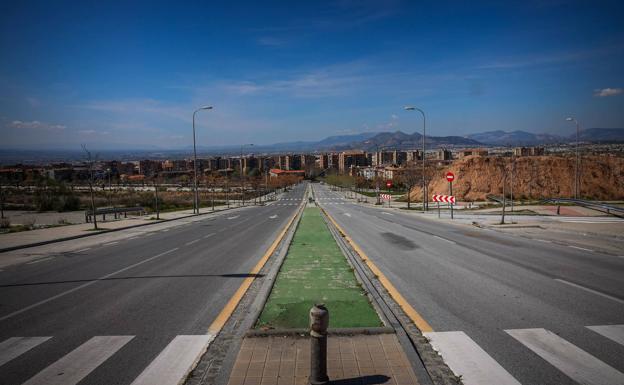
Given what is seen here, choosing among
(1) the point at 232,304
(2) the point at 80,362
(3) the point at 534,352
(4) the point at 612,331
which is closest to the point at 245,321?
(1) the point at 232,304

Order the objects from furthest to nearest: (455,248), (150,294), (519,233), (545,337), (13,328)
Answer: (519,233), (455,248), (150,294), (13,328), (545,337)

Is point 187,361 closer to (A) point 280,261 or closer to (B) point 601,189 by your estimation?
(A) point 280,261

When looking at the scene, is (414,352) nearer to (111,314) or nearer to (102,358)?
(102,358)

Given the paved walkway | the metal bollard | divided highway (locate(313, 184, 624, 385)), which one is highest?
the metal bollard

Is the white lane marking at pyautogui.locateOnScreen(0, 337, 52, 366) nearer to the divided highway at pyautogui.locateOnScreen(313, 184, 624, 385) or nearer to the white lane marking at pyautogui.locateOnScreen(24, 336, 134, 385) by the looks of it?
the white lane marking at pyautogui.locateOnScreen(24, 336, 134, 385)

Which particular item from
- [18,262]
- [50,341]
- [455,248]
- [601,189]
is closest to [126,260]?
[18,262]

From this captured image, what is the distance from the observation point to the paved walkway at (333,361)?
4.21 m

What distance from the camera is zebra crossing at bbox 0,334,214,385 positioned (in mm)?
4469

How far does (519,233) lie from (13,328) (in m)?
19.3

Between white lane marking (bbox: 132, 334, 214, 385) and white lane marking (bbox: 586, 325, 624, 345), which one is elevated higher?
white lane marking (bbox: 132, 334, 214, 385)

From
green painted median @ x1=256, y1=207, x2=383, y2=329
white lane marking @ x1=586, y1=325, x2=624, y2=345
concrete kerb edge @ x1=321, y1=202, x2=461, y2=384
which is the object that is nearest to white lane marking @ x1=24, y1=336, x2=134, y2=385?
green painted median @ x1=256, y1=207, x2=383, y2=329

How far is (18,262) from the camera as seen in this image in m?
12.4

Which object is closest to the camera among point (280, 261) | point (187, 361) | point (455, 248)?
point (187, 361)

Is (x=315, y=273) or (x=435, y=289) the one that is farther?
(x=315, y=273)
